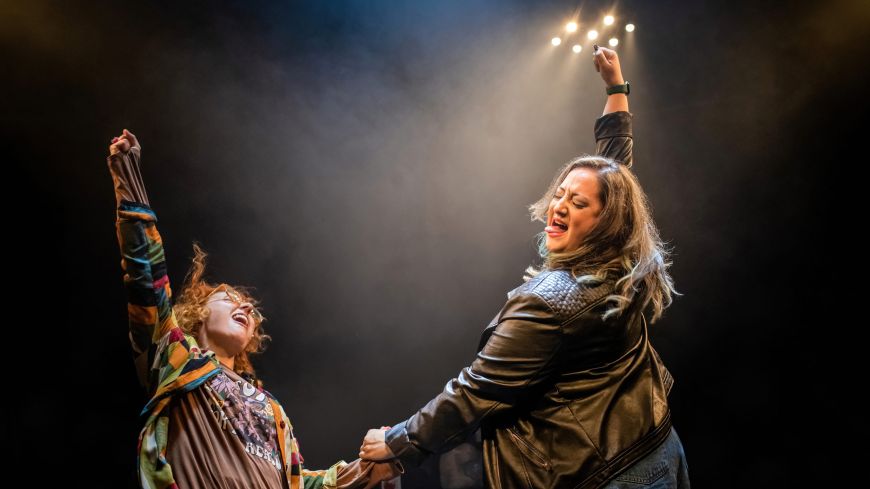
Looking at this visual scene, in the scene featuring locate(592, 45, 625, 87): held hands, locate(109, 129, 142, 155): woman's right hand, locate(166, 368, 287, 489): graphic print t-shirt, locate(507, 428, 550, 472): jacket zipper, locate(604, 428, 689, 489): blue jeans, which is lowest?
locate(604, 428, 689, 489): blue jeans

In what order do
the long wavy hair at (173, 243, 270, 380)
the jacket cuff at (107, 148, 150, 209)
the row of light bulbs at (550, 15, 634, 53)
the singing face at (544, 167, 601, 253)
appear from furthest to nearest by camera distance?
1. the row of light bulbs at (550, 15, 634, 53)
2. the long wavy hair at (173, 243, 270, 380)
3. the singing face at (544, 167, 601, 253)
4. the jacket cuff at (107, 148, 150, 209)

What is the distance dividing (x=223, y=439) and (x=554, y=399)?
0.95 meters

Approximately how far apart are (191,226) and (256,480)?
1.25m

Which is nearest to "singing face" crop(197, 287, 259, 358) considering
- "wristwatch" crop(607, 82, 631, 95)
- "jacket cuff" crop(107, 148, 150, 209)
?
"jacket cuff" crop(107, 148, 150, 209)

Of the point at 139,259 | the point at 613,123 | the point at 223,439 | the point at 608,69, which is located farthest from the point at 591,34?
the point at 223,439

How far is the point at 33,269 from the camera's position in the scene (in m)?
2.14

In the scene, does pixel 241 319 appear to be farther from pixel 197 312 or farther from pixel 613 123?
pixel 613 123

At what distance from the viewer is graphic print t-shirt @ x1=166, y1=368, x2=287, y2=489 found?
5.01 ft

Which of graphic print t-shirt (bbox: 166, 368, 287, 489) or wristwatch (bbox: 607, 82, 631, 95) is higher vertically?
wristwatch (bbox: 607, 82, 631, 95)

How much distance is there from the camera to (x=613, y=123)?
207cm

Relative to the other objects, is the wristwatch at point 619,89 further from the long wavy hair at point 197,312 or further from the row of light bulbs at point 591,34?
the long wavy hair at point 197,312

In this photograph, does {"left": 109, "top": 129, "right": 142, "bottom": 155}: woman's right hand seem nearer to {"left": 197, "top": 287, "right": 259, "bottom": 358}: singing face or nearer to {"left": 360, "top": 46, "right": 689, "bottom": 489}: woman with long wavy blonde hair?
{"left": 197, "top": 287, "right": 259, "bottom": 358}: singing face

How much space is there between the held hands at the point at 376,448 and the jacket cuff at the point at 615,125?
1313 mm

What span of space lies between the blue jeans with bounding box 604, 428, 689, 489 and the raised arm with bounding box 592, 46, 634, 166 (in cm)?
101
